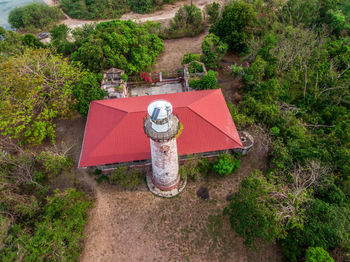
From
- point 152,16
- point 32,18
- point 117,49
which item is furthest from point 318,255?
point 32,18

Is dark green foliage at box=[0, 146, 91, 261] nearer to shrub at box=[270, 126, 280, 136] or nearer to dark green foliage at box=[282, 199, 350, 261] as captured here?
dark green foliage at box=[282, 199, 350, 261]

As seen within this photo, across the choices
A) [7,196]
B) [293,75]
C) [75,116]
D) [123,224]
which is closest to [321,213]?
[123,224]

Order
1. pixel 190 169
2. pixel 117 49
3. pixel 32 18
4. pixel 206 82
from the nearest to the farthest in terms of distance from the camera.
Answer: pixel 190 169
pixel 206 82
pixel 117 49
pixel 32 18

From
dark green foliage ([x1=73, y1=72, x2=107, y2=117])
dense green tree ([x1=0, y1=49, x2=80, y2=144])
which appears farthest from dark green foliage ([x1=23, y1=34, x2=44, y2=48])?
dark green foliage ([x1=73, y1=72, x2=107, y2=117])

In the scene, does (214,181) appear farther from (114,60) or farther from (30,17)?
(30,17)

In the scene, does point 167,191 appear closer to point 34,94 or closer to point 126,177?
point 126,177

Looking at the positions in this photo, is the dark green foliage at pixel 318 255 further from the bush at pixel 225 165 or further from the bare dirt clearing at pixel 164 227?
the bush at pixel 225 165
